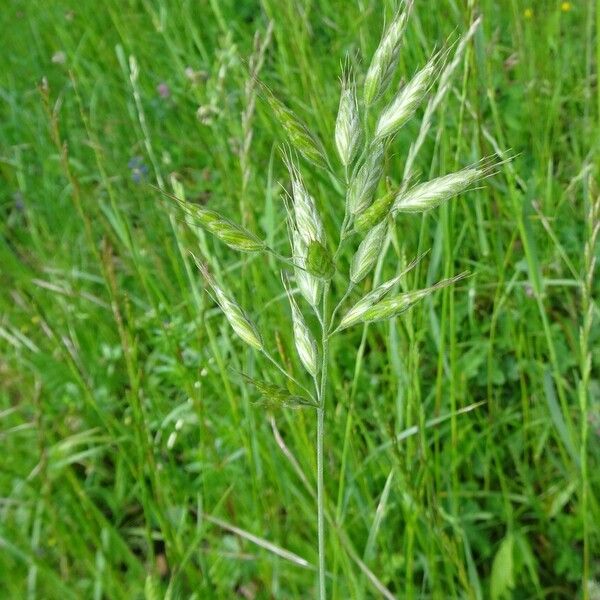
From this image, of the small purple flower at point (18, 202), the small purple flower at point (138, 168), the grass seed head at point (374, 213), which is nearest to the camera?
the grass seed head at point (374, 213)

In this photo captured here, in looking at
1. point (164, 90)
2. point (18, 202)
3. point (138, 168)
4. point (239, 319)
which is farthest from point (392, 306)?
point (18, 202)

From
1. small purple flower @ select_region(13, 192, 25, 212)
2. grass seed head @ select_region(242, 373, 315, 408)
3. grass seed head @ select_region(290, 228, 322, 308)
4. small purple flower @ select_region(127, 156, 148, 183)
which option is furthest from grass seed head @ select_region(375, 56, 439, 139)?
small purple flower @ select_region(13, 192, 25, 212)

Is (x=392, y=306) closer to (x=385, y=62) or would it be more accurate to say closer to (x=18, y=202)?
(x=385, y=62)

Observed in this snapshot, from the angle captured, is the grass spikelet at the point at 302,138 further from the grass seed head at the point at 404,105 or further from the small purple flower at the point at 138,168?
the small purple flower at the point at 138,168

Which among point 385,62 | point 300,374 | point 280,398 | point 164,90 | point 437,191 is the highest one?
point 164,90

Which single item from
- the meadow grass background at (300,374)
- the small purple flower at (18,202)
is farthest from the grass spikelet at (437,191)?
the small purple flower at (18,202)

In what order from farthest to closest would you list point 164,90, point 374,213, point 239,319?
point 164,90 < point 239,319 < point 374,213

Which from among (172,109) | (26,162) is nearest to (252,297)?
(172,109)
